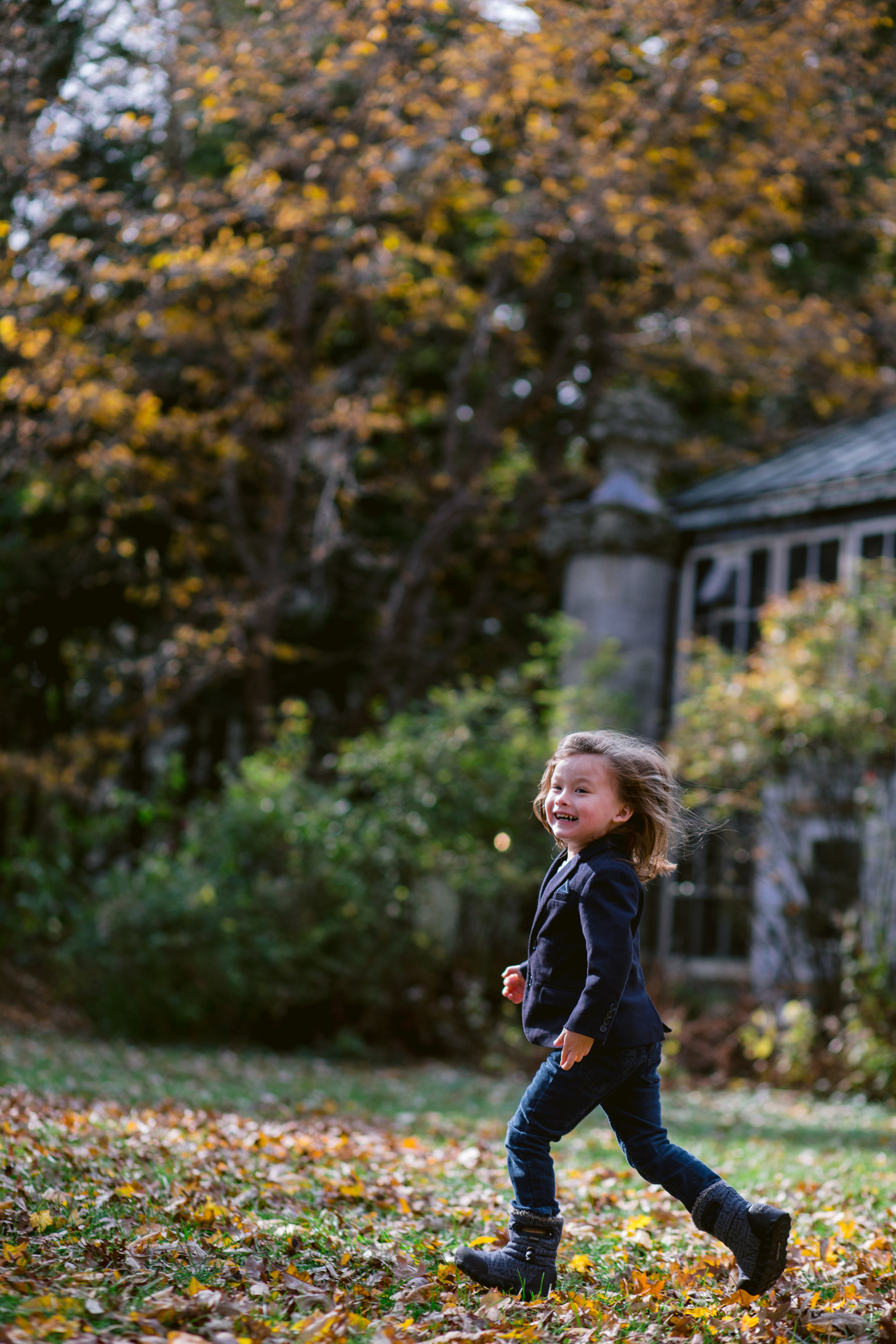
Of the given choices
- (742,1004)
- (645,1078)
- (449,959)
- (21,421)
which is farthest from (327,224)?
(645,1078)

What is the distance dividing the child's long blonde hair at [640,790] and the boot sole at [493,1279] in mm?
1022

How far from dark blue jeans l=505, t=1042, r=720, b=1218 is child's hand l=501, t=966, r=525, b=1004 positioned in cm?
21

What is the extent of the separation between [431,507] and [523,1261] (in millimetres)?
11589

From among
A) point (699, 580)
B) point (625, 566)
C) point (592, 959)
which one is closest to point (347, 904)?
point (625, 566)

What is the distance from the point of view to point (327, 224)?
10.9 meters

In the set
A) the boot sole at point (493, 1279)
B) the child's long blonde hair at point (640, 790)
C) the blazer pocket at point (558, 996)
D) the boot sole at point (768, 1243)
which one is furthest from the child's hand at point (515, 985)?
the boot sole at point (768, 1243)

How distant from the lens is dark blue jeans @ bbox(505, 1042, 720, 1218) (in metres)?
3.04

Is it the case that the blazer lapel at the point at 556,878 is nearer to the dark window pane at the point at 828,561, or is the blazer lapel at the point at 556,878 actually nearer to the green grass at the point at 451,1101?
the green grass at the point at 451,1101

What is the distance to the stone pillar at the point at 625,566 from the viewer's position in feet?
39.4

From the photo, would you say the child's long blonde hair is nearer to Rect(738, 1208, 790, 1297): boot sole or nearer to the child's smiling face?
the child's smiling face

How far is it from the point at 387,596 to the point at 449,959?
5.43 metres

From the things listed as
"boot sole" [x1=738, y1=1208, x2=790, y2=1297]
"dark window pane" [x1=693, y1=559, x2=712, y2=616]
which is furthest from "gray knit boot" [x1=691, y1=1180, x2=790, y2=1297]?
"dark window pane" [x1=693, y1=559, x2=712, y2=616]

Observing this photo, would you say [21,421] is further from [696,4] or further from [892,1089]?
[892,1089]

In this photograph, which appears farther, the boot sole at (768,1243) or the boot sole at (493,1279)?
the boot sole at (493,1279)
